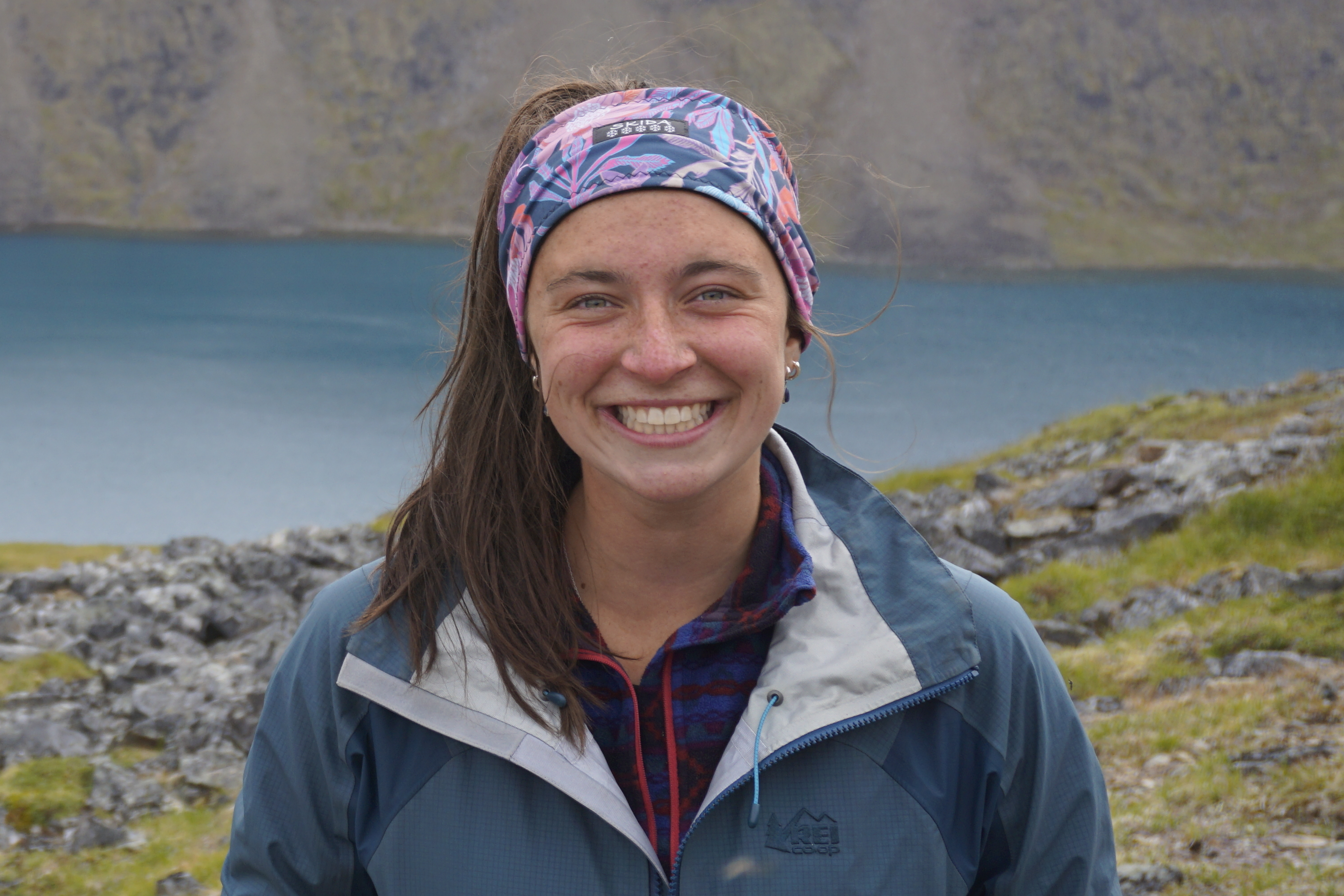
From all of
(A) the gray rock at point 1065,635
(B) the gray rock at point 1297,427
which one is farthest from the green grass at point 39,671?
(B) the gray rock at point 1297,427

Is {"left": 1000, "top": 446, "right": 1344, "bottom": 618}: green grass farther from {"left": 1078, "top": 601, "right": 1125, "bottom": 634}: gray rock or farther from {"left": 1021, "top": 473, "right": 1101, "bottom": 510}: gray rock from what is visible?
{"left": 1021, "top": 473, "right": 1101, "bottom": 510}: gray rock

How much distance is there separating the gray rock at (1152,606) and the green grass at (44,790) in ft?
31.1

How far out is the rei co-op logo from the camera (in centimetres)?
228

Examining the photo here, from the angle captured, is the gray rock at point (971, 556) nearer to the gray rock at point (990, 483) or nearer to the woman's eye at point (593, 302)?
the gray rock at point (990, 483)

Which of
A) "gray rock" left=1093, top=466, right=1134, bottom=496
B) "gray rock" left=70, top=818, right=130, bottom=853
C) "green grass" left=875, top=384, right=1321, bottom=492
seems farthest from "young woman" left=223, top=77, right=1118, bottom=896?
"green grass" left=875, top=384, right=1321, bottom=492

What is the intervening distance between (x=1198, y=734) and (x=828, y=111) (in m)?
140

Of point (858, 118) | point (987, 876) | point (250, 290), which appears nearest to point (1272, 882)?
point (987, 876)

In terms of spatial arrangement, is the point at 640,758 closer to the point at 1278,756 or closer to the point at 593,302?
the point at 593,302

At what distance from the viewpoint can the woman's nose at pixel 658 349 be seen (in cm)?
235

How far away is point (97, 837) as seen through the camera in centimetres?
930

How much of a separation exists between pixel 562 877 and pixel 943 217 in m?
130

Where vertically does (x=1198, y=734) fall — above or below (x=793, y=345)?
below

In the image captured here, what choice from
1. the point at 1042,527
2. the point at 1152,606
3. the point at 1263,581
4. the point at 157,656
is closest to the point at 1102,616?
the point at 1152,606

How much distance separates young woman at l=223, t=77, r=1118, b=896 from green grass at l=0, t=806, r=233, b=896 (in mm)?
6464
